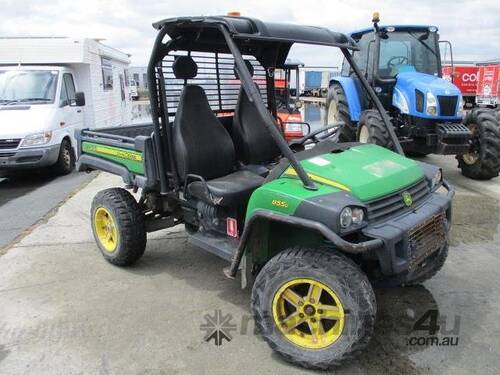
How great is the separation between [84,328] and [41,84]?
667cm

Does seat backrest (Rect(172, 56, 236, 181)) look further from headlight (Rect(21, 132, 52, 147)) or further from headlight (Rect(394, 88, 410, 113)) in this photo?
headlight (Rect(21, 132, 52, 147))

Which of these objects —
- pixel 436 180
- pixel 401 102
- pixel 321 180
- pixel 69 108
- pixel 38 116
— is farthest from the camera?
pixel 69 108

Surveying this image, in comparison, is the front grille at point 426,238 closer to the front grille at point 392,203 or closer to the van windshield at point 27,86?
the front grille at point 392,203

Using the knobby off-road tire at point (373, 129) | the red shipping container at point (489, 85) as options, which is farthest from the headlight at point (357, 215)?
the red shipping container at point (489, 85)

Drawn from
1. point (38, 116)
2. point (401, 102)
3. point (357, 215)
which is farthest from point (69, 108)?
point (357, 215)

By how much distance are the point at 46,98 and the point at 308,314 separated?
7.48m

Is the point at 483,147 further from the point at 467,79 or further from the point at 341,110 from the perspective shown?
the point at 467,79

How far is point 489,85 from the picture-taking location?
69.3ft

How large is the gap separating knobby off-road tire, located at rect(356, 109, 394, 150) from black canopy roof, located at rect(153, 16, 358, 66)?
3040mm

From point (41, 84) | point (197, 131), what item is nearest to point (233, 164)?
point (197, 131)

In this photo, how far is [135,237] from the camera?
425cm

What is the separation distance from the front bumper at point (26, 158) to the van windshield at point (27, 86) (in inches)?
42.5

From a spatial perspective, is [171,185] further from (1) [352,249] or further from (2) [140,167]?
(1) [352,249]

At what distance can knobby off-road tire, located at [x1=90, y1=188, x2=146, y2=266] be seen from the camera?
4.23m
